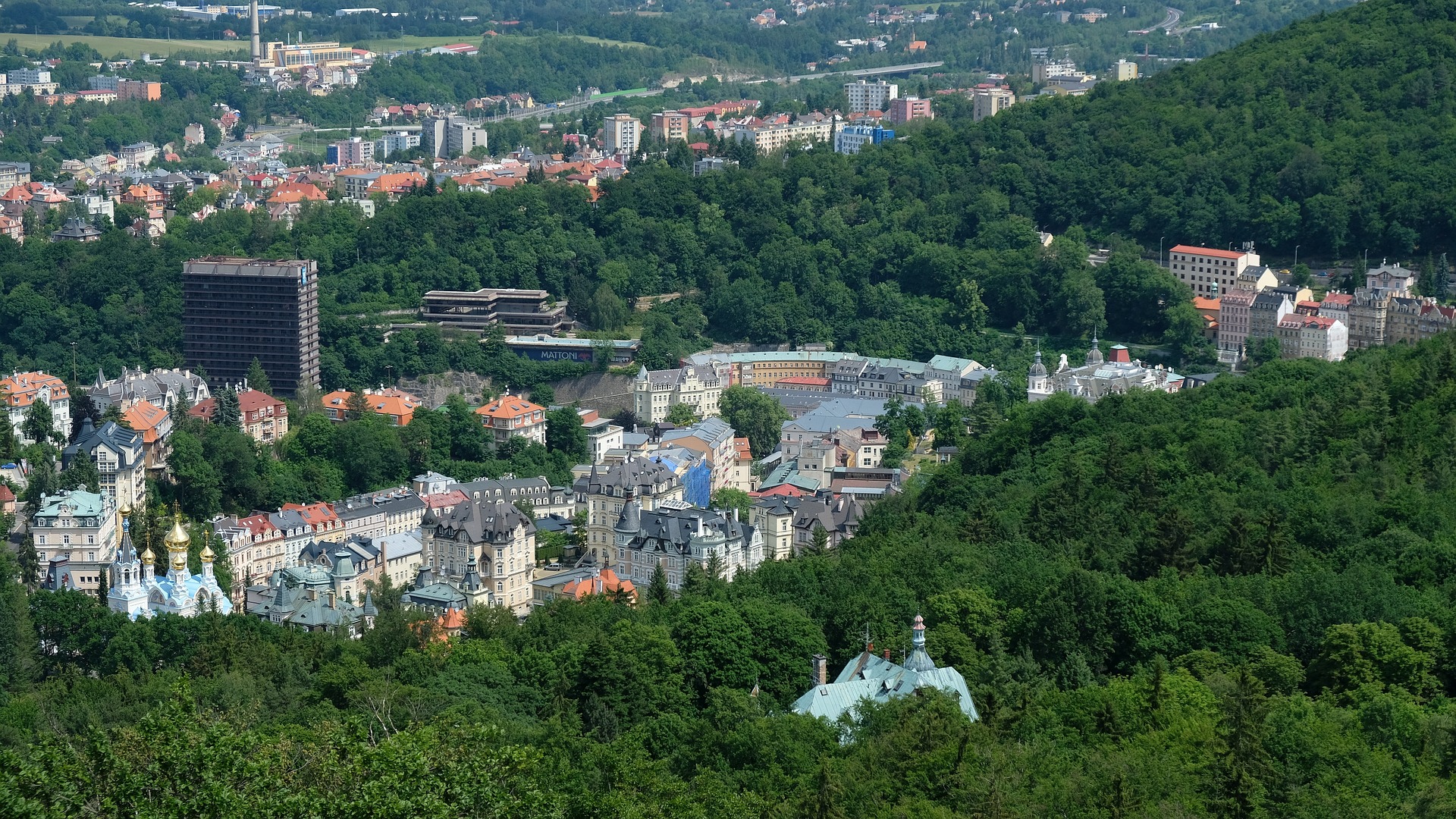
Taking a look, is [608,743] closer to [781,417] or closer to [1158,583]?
[1158,583]

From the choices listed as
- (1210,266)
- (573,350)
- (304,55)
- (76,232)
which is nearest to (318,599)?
(573,350)

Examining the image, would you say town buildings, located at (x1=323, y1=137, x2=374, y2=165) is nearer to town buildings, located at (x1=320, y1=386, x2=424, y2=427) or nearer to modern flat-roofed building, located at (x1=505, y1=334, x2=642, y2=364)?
modern flat-roofed building, located at (x1=505, y1=334, x2=642, y2=364)

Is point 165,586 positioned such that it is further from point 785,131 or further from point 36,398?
point 785,131

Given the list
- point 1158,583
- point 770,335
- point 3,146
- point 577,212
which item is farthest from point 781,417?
point 3,146

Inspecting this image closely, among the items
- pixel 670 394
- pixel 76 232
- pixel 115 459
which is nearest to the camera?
pixel 115 459

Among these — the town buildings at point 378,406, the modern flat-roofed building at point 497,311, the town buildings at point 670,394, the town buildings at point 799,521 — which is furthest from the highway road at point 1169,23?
the town buildings at point 799,521

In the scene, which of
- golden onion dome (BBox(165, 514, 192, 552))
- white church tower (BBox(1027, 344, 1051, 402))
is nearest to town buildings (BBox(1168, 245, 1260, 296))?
white church tower (BBox(1027, 344, 1051, 402))

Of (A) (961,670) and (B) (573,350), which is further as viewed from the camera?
(B) (573,350)
